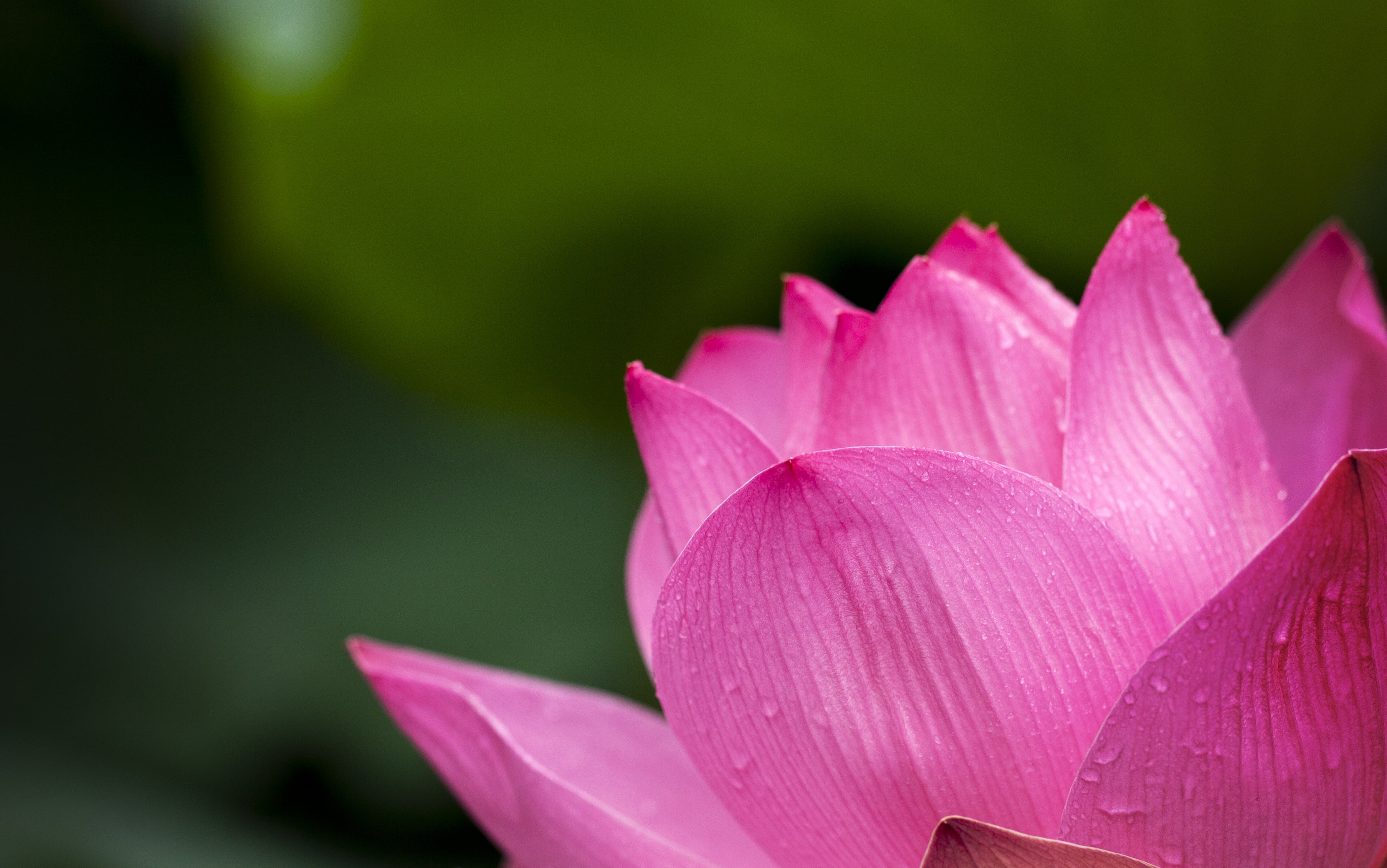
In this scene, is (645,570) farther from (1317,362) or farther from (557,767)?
(1317,362)

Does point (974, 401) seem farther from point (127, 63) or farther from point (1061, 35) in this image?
point (127, 63)

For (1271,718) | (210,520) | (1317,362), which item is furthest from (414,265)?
(1271,718)

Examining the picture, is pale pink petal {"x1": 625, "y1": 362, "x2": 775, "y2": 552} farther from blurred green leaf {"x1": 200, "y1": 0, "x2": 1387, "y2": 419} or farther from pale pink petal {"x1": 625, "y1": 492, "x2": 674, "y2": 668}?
blurred green leaf {"x1": 200, "y1": 0, "x2": 1387, "y2": 419}

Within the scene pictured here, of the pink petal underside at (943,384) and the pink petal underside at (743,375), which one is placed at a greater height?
the pink petal underside at (943,384)

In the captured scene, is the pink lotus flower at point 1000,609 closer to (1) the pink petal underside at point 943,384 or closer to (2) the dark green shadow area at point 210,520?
(1) the pink petal underside at point 943,384

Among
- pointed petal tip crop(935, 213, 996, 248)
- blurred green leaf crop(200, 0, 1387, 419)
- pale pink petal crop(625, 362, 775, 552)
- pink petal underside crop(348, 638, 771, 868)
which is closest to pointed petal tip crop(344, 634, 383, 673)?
pink petal underside crop(348, 638, 771, 868)

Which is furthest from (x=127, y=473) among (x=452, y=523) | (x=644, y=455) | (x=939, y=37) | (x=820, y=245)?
(x=644, y=455)

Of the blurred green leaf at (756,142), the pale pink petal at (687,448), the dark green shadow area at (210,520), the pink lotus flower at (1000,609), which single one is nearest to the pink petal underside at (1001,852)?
the pink lotus flower at (1000,609)
